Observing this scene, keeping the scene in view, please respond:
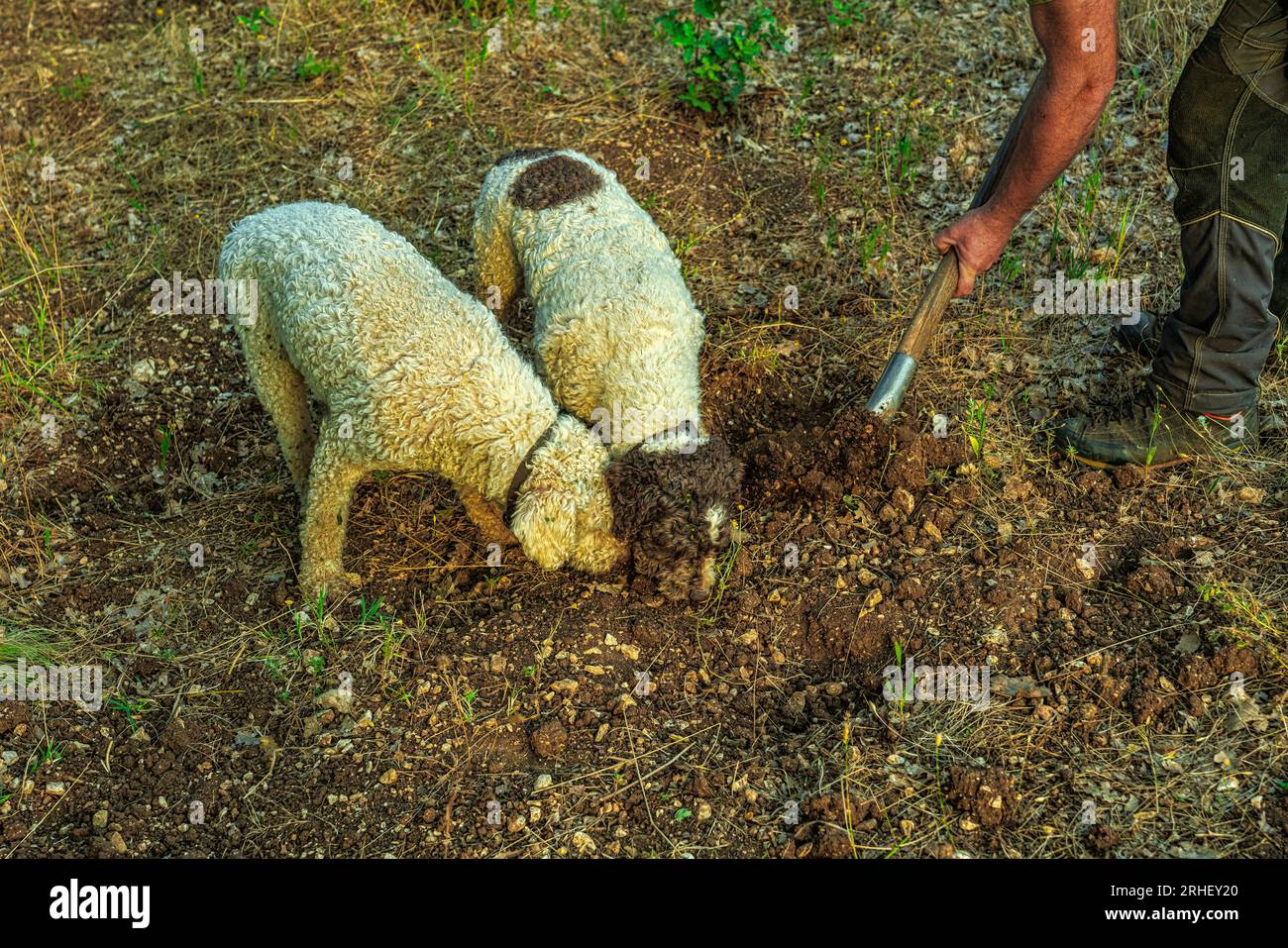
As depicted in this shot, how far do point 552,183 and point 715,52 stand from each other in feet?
6.32

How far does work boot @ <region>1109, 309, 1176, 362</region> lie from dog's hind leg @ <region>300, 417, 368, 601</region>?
361 cm

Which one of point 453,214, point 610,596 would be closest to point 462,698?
point 610,596

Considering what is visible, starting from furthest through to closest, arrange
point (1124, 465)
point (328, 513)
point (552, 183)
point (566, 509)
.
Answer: point (552, 183), point (1124, 465), point (328, 513), point (566, 509)

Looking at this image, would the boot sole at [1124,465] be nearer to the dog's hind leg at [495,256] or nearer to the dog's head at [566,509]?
the dog's head at [566,509]

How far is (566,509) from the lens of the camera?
3785 mm

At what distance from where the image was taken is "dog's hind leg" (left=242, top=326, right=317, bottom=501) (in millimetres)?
4445

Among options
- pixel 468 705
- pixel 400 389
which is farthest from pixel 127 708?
pixel 400 389

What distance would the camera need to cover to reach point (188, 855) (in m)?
3.50

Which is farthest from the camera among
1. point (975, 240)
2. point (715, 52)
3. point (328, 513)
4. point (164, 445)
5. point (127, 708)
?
point (715, 52)

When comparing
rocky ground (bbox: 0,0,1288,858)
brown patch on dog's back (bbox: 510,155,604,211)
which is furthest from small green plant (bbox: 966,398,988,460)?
brown patch on dog's back (bbox: 510,155,604,211)

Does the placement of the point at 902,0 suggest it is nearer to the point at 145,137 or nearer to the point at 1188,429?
the point at 1188,429

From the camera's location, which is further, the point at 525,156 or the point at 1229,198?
the point at 525,156

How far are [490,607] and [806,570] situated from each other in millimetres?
1324

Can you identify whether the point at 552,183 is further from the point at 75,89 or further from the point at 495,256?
the point at 75,89
